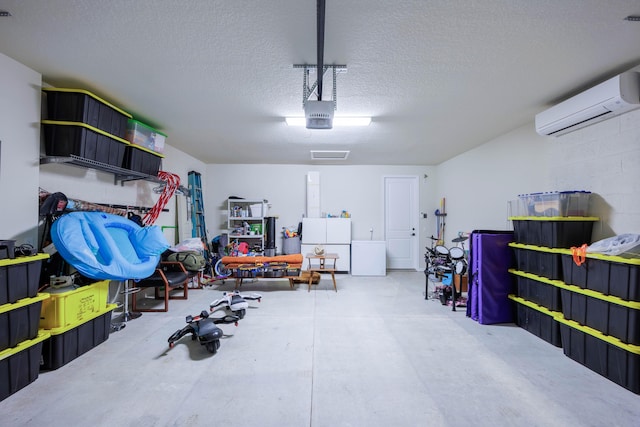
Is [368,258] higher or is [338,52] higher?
[338,52]

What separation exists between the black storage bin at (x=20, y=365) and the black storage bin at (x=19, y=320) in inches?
1.9

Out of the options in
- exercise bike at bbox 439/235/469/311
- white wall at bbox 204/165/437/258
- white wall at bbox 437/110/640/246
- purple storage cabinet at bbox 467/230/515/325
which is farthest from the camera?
white wall at bbox 204/165/437/258

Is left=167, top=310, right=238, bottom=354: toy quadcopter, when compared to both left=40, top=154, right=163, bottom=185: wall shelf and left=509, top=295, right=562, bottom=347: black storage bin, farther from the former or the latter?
left=509, top=295, right=562, bottom=347: black storage bin

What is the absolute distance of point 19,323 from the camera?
1.85 metres

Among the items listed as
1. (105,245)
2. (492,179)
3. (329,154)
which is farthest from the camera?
(329,154)

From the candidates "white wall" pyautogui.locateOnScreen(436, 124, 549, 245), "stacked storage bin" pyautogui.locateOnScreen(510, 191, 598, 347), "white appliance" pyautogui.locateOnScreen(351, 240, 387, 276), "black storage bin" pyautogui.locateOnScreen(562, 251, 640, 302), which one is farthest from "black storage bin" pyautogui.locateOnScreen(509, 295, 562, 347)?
"white appliance" pyautogui.locateOnScreen(351, 240, 387, 276)

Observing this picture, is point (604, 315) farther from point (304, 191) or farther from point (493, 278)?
point (304, 191)

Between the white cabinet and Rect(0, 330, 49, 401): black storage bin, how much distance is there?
3955 millimetres

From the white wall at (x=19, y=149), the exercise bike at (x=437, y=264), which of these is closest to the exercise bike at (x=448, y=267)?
the exercise bike at (x=437, y=264)

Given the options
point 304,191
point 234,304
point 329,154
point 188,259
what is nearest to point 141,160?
point 188,259

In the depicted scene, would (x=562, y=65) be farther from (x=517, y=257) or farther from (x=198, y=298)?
(x=198, y=298)

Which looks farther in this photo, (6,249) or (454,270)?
(454,270)

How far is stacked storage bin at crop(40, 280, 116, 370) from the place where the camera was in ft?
7.14

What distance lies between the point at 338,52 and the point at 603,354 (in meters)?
3.29
